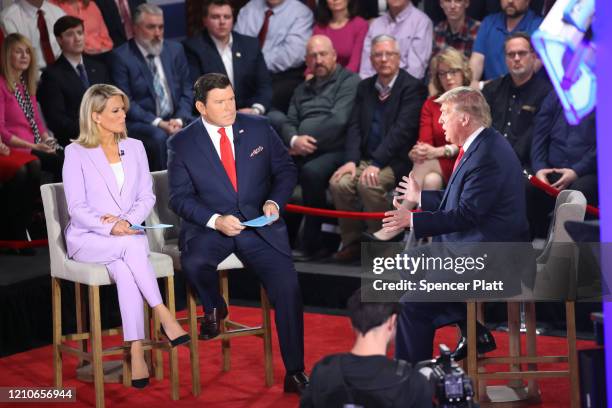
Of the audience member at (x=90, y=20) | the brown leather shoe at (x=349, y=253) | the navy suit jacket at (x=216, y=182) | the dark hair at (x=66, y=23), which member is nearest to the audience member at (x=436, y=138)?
the brown leather shoe at (x=349, y=253)

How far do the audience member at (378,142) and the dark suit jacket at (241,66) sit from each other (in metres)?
0.96

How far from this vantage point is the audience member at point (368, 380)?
3.25 metres

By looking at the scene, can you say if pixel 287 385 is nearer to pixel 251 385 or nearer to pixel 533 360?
pixel 251 385

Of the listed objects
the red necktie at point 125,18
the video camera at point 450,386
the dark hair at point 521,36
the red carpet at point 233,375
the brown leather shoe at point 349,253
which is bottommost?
the red carpet at point 233,375

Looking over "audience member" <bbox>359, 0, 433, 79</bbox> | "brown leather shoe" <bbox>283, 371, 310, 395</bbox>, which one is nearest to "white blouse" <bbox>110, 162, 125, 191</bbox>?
"brown leather shoe" <bbox>283, 371, 310, 395</bbox>

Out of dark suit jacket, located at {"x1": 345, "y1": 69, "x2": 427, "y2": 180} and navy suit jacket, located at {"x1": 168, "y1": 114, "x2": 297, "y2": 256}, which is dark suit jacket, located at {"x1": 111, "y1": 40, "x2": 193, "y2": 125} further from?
navy suit jacket, located at {"x1": 168, "y1": 114, "x2": 297, "y2": 256}

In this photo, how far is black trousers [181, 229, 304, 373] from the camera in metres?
5.44

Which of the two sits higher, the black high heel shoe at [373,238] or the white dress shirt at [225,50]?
the white dress shirt at [225,50]

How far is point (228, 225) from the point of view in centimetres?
543

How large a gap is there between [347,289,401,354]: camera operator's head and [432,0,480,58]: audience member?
4736mm

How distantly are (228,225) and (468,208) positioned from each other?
1284 mm

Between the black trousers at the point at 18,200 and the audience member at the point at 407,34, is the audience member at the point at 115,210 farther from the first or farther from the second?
the audience member at the point at 407,34

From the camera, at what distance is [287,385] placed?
546cm

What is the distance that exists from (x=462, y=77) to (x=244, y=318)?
83.1 inches
